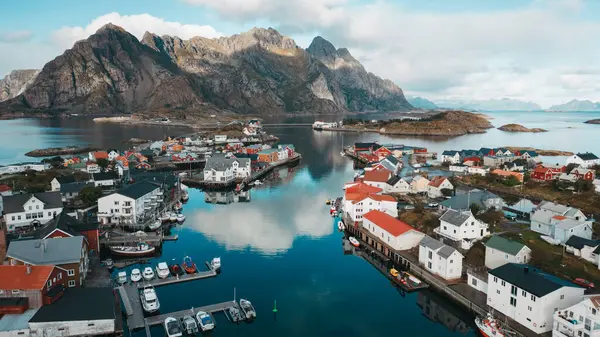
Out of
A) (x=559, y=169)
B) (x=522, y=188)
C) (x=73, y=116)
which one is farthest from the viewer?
(x=73, y=116)

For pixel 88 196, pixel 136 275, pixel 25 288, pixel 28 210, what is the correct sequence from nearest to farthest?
pixel 25 288 → pixel 136 275 → pixel 28 210 → pixel 88 196

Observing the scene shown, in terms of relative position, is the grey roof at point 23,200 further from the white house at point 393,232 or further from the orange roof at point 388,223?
the white house at point 393,232

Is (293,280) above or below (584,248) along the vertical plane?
below

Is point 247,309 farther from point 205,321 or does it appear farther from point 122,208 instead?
point 122,208

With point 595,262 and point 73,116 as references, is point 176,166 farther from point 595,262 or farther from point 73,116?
point 73,116

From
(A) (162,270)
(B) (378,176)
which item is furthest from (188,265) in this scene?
(B) (378,176)

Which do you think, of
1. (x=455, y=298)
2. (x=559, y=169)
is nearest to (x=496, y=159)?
(x=559, y=169)
